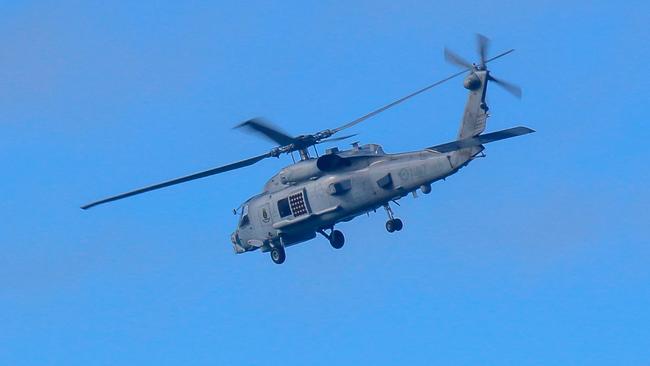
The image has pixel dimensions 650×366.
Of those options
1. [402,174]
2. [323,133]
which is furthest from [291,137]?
[402,174]

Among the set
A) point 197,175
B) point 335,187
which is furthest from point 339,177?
point 197,175

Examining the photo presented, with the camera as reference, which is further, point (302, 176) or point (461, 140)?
point (302, 176)

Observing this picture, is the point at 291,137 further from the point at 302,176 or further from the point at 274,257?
the point at 274,257

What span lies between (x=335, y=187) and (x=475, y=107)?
8588mm

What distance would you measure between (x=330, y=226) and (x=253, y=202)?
595 cm

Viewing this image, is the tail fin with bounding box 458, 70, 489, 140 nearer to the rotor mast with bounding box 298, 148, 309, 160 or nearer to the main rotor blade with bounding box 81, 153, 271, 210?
the rotor mast with bounding box 298, 148, 309, 160

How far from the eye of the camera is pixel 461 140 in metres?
82.1

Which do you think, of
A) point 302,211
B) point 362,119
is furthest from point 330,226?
point 362,119

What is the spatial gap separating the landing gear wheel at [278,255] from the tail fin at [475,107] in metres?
14.2

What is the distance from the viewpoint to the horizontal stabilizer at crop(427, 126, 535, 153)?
265 feet

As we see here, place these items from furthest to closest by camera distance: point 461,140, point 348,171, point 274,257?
point 274,257 < point 348,171 < point 461,140

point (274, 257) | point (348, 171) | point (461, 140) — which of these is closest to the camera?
point (461, 140)

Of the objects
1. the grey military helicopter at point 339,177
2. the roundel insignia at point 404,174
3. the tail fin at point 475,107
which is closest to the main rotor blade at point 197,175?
the grey military helicopter at point 339,177

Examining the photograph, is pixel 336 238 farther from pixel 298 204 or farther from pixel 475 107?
pixel 475 107
